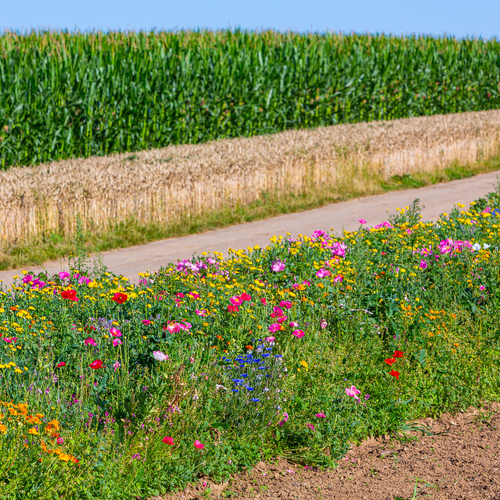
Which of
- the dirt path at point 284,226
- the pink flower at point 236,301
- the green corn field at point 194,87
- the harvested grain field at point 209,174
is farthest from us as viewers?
the green corn field at point 194,87

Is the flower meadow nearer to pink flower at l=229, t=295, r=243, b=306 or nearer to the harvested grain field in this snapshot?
pink flower at l=229, t=295, r=243, b=306

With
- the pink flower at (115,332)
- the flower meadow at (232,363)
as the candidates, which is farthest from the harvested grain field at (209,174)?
the pink flower at (115,332)

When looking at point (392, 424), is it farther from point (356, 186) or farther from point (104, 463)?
point (356, 186)

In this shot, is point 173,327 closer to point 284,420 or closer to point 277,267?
point 284,420

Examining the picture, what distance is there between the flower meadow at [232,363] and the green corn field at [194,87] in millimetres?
8698

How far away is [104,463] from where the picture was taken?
11.3 ft

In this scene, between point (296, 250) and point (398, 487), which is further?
point (296, 250)

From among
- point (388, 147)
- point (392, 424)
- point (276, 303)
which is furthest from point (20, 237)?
point (388, 147)

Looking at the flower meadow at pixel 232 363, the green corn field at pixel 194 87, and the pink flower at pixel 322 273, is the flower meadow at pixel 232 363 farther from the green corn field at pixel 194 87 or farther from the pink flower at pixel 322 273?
the green corn field at pixel 194 87

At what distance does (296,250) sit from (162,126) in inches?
400

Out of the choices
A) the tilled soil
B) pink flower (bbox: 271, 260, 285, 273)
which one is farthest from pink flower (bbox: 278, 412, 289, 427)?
pink flower (bbox: 271, 260, 285, 273)

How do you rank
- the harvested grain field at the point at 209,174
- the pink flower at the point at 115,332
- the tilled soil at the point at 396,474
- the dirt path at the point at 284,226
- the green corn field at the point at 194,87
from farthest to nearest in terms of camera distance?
the green corn field at the point at 194,87
the harvested grain field at the point at 209,174
the dirt path at the point at 284,226
the pink flower at the point at 115,332
the tilled soil at the point at 396,474

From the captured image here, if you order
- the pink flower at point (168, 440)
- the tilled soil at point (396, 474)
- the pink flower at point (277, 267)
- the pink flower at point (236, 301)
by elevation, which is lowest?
the tilled soil at point (396, 474)

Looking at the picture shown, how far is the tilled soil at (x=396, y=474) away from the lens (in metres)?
3.71
